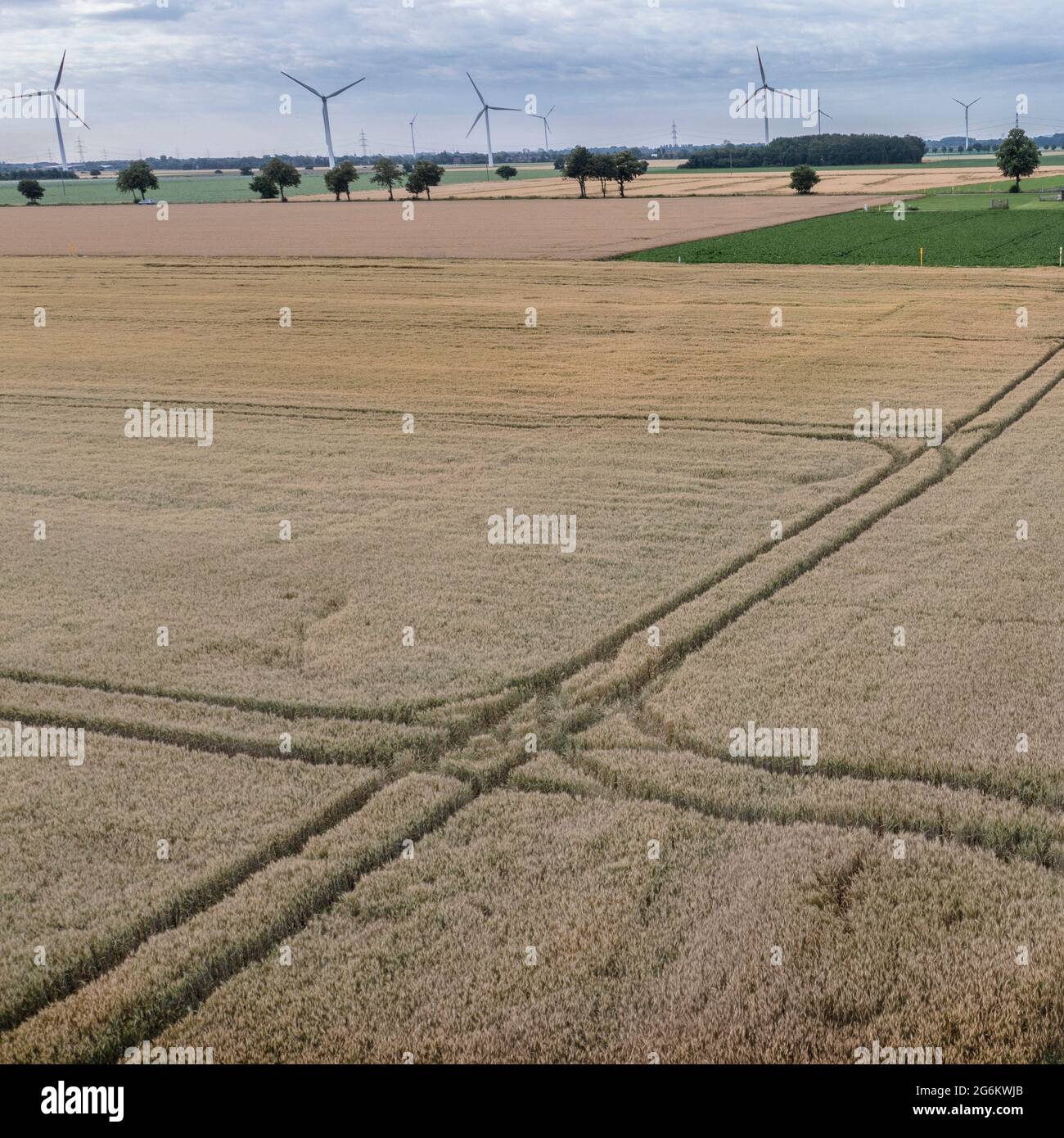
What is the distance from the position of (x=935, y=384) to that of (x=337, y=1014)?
91.7ft

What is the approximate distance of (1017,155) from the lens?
403ft

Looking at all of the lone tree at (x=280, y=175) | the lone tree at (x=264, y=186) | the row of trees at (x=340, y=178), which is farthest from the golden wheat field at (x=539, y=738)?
the lone tree at (x=280, y=175)

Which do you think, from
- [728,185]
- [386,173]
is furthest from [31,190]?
[728,185]

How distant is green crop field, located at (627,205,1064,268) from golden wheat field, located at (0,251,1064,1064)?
125 feet

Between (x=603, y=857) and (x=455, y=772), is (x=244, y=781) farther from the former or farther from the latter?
(x=603, y=857)

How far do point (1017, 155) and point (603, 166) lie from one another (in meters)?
49.6

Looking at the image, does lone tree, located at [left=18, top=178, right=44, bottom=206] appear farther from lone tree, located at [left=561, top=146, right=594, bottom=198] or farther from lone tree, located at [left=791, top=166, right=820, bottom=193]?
lone tree, located at [left=791, top=166, right=820, bottom=193]

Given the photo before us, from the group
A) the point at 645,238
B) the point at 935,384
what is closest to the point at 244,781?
the point at 935,384

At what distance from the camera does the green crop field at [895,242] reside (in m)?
64.6

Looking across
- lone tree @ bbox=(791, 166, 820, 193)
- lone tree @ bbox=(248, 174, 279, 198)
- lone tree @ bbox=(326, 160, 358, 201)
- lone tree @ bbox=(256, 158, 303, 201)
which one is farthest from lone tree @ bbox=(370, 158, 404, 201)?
lone tree @ bbox=(791, 166, 820, 193)

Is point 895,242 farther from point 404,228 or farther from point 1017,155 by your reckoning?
point 1017,155

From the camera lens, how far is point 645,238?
275 feet

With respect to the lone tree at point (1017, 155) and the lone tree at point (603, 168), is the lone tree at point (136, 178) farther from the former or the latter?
the lone tree at point (1017, 155)

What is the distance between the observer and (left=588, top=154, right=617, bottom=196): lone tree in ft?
486
